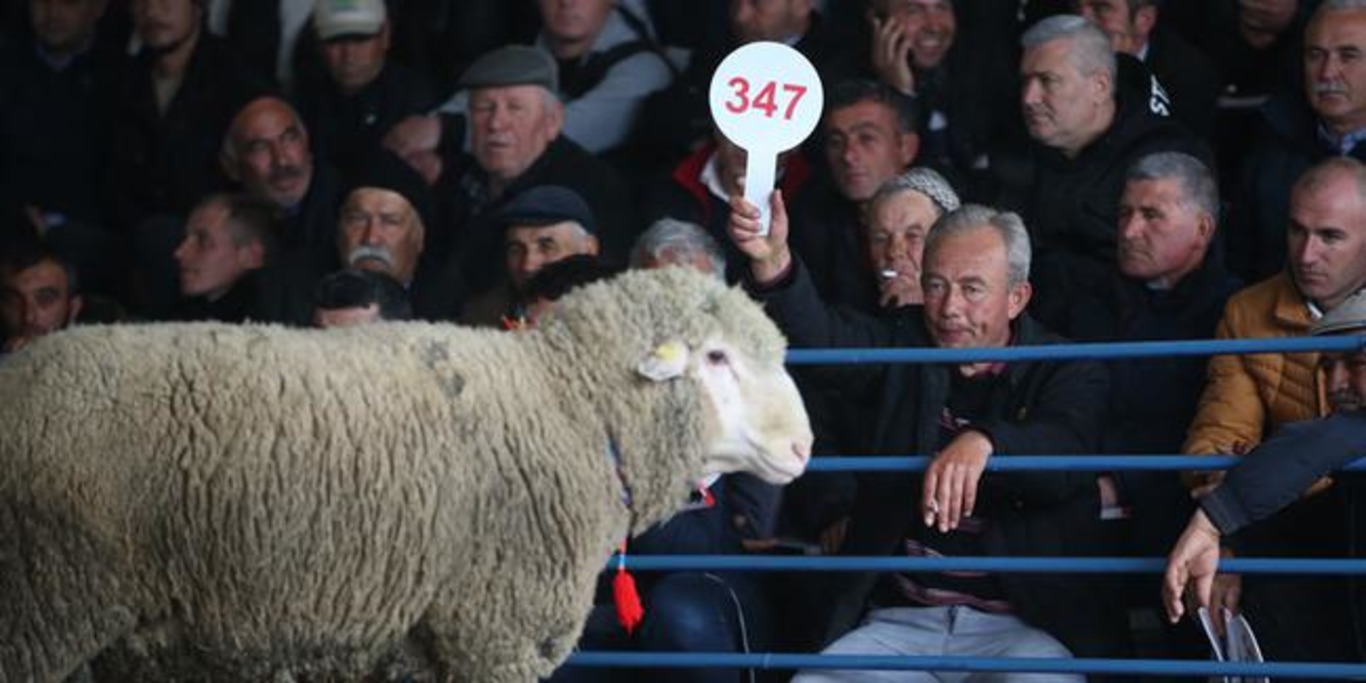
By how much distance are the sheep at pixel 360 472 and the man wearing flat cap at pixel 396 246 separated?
278 cm

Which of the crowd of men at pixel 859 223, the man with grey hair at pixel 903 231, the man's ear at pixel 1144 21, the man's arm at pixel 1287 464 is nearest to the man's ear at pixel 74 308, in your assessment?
the crowd of men at pixel 859 223

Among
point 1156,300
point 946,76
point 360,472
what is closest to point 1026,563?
point 1156,300

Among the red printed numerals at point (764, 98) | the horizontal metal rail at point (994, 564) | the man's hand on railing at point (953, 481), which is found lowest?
the horizontal metal rail at point (994, 564)

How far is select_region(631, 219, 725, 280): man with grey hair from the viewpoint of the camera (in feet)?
22.1

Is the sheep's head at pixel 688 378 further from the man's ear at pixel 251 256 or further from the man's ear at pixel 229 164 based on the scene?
the man's ear at pixel 229 164

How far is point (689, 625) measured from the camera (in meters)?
6.06

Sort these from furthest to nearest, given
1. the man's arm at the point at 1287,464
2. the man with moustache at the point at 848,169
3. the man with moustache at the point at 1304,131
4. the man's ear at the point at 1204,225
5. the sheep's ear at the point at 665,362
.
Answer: the man with moustache at the point at 848,169
the man with moustache at the point at 1304,131
the man's ear at the point at 1204,225
the man's arm at the point at 1287,464
the sheep's ear at the point at 665,362

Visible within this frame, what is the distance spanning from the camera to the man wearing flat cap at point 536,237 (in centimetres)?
724


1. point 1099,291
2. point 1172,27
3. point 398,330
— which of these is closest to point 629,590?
point 398,330

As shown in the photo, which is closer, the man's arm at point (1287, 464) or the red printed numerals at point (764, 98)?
the man's arm at point (1287, 464)

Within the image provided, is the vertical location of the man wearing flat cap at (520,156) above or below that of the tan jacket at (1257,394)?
above

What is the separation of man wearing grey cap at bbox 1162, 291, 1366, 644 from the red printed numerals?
1.21m

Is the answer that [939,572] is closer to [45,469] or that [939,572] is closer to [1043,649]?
[1043,649]

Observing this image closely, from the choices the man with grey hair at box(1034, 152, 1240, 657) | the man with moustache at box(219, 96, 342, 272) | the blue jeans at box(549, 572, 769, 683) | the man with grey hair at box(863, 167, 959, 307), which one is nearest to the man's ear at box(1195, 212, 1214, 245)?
the man with grey hair at box(1034, 152, 1240, 657)
